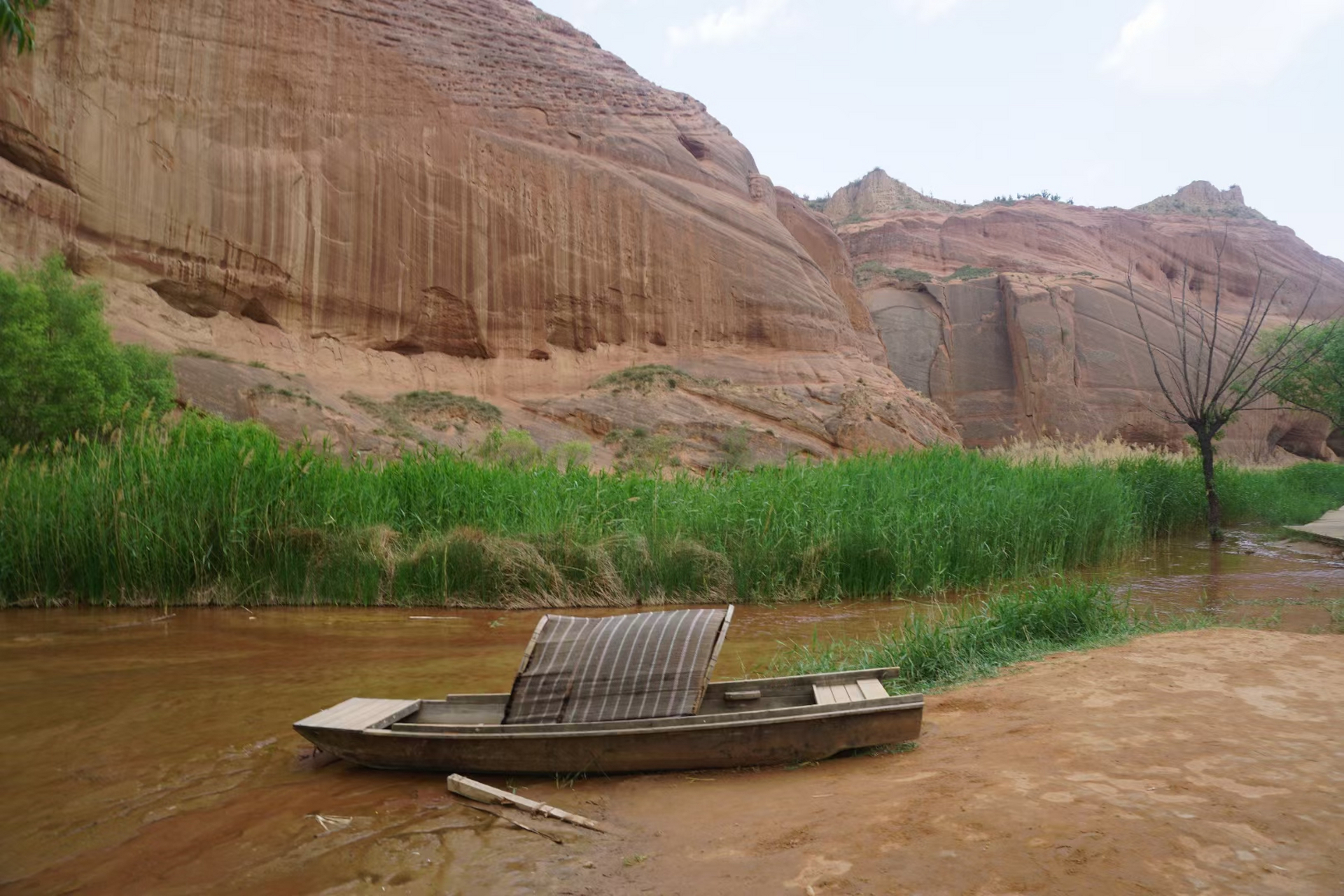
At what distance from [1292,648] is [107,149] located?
26.1 meters

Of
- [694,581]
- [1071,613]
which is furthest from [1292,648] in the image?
[694,581]

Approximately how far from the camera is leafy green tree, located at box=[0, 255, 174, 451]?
42.9 feet

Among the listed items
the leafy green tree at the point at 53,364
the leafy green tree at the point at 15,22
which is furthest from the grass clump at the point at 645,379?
the leafy green tree at the point at 15,22

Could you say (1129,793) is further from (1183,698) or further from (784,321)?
(784,321)

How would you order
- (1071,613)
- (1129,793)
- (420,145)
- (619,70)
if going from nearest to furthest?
(1129,793), (1071,613), (420,145), (619,70)

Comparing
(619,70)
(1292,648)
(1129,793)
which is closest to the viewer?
(1129,793)

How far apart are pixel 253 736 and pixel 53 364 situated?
1158 cm

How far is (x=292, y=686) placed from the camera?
19.0ft

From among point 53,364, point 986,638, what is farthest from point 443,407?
point 986,638

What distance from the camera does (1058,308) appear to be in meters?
37.0

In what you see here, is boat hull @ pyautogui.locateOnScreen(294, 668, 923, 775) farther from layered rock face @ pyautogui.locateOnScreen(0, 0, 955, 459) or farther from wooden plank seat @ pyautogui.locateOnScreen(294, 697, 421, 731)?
layered rock face @ pyautogui.locateOnScreen(0, 0, 955, 459)

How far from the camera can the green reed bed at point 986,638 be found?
552 cm

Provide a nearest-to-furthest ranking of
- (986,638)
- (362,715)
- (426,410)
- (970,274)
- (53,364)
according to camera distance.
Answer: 1. (362,715)
2. (986,638)
3. (53,364)
4. (426,410)
5. (970,274)

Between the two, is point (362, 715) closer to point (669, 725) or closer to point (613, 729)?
point (613, 729)
